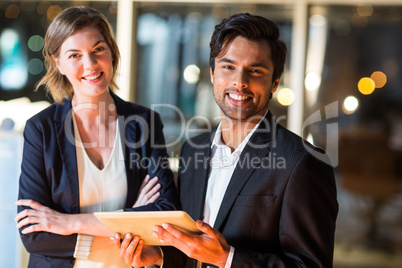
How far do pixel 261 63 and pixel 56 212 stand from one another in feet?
3.32

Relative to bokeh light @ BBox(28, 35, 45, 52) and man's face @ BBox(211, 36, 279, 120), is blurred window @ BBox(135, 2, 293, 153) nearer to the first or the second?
bokeh light @ BBox(28, 35, 45, 52)

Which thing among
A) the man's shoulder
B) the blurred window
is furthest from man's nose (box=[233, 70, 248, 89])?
the blurred window

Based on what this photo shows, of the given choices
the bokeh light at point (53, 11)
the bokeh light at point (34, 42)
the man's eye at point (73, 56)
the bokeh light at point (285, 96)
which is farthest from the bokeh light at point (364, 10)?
the bokeh light at point (34, 42)

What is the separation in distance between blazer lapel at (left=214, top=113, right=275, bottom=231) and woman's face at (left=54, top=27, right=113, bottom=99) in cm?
67

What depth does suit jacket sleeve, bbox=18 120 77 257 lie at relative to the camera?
1727 mm

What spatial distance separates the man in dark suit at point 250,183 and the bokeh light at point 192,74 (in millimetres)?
3359

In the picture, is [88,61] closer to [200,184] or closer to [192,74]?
[200,184]

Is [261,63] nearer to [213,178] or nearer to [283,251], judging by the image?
[213,178]

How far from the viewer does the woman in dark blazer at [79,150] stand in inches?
68.4

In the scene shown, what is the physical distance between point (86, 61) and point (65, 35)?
0.13m

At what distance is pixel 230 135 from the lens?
1.88m

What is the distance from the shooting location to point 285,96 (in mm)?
4535

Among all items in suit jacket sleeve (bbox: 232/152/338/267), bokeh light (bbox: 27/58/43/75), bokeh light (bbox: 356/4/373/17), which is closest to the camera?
suit jacket sleeve (bbox: 232/152/338/267)

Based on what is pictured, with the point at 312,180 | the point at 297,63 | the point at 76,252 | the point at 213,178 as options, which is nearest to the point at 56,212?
the point at 76,252
